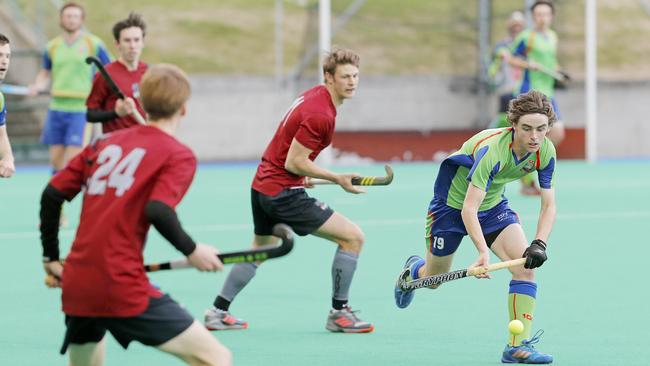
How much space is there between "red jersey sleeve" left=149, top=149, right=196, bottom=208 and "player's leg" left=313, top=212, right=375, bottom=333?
2.37 m

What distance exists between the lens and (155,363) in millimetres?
5355

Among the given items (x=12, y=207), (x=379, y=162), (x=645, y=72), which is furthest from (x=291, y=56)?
(x=12, y=207)

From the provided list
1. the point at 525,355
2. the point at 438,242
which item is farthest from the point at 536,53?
the point at 525,355

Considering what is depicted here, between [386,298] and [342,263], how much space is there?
89cm

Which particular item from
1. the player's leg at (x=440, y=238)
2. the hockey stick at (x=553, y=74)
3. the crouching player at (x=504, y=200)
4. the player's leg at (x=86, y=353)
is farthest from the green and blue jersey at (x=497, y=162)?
the hockey stick at (x=553, y=74)

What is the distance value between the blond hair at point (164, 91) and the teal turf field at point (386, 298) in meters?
1.73

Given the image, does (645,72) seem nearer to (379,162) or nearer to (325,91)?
(379,162)

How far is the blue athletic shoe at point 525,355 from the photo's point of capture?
530 cm

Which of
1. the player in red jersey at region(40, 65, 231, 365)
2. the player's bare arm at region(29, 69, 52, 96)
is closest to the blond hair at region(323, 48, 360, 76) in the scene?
the player in red jersey at region(40, 65, 231, 365)

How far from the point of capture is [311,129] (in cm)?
608

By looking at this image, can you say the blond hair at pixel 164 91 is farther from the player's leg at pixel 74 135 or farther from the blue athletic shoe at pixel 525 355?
the player's leg at pixel 74 135

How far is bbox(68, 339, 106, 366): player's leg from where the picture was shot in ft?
13.4

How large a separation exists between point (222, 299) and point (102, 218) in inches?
98.6

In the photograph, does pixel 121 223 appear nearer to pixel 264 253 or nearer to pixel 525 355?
pixel 264 253
